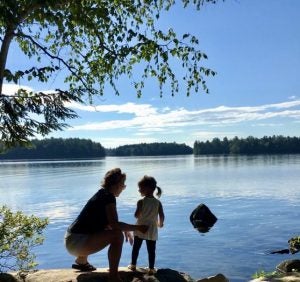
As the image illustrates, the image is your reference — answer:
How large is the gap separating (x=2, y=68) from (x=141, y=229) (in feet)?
11.7

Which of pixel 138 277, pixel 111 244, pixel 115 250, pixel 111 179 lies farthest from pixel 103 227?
pixel 138 277

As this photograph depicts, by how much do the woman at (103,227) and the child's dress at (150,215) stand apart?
1089mm

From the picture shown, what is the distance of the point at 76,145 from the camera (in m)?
199

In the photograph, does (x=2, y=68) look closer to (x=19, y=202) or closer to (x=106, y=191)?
(x=106, y=191)

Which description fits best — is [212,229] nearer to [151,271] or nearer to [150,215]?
[150,215]

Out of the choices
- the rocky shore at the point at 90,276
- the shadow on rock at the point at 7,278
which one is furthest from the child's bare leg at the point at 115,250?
the shadow on rock at the point at 7,278

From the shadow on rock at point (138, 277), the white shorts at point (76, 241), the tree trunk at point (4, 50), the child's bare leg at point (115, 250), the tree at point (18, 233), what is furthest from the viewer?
the tree at point (18, 233)

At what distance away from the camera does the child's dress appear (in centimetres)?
922

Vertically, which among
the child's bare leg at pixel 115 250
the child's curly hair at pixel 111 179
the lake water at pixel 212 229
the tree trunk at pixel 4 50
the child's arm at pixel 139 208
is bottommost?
the lake water at pixel 212 229

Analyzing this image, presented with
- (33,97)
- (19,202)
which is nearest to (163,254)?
(33,97)

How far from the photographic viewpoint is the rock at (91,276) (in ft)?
27.1

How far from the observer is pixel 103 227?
8016 mm

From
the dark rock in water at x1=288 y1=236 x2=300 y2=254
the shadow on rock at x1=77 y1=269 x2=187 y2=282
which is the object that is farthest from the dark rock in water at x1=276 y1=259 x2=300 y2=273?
the shadow on rock at x1=77 y1=269 x2=187 y2=282

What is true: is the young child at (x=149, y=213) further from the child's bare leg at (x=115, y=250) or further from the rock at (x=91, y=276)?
the child's bare leg at (x=115, y=250)
